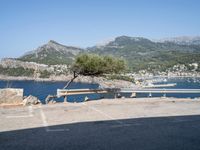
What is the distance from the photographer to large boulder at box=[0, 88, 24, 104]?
14.7 metres

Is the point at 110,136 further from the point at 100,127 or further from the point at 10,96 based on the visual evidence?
the point at 10,96

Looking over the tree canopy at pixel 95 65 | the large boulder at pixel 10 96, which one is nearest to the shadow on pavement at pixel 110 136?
the large boulder at pixel 10 96

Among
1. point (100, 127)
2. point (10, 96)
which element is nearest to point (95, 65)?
point (10, 96)

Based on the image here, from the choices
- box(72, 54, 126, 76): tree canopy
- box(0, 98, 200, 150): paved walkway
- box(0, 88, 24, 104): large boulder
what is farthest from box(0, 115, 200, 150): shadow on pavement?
box(72, 54, 126, 76): tree canopy

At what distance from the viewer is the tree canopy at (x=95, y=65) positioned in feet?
82.4

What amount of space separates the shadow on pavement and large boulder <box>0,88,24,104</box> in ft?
17.9

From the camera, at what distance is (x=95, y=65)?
25.0 m

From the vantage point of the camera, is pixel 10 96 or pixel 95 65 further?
pixel 95 65

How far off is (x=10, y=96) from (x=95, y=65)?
11192mm

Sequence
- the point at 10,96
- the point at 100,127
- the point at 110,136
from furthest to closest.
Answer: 1. the point at 10,96
2. the point at 100,127
3. the point at 110,136

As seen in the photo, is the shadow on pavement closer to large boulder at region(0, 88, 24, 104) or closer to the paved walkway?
the paved walkway

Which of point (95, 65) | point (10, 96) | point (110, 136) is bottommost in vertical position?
point (110, 136)

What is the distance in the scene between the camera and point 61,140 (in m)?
8.20

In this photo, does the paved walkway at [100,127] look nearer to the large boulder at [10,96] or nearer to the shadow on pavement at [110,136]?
the shadow on pavement at [110,136]
